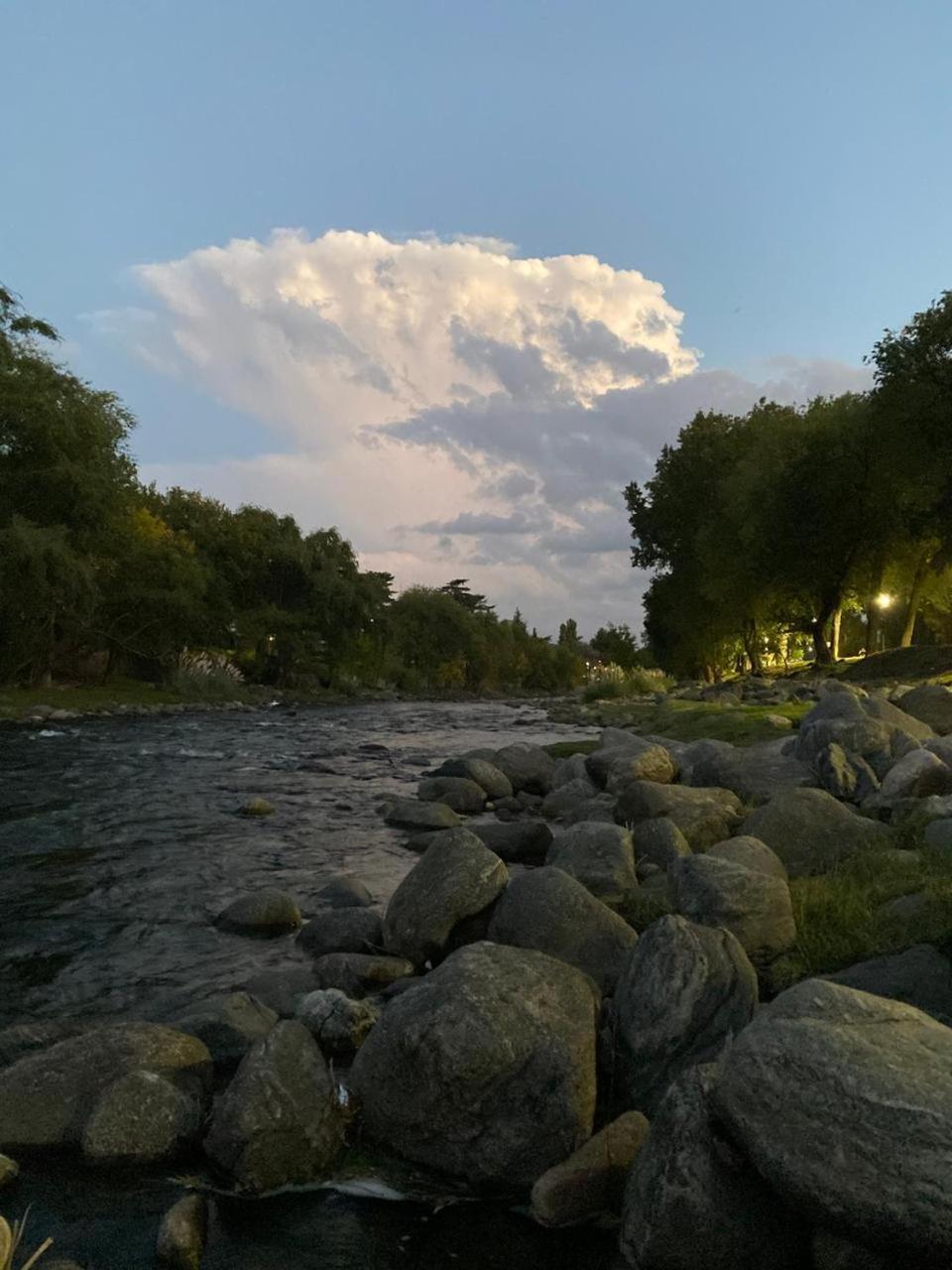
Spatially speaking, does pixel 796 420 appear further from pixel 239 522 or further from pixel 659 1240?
pixel 659 1240

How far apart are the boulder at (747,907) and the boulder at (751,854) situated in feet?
2.24

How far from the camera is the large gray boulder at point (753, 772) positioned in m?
12.3

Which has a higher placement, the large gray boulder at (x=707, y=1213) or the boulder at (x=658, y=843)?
the boulder at (x=658, y=843)

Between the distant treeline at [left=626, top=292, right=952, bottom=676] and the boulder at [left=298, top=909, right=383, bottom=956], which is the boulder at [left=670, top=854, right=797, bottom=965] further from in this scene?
the distant treeline at [left=626, top=292, right=952, bottom=676]

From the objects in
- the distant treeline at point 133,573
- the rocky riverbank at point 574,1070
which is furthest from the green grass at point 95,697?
the rocky riverbank at point 574,1070

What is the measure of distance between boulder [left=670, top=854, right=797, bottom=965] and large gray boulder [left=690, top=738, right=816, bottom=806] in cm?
485

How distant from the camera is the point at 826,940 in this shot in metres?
6.82

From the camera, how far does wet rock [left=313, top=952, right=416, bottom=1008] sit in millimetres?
7293

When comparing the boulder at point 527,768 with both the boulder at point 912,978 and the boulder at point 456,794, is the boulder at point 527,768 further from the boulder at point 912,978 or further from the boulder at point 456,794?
the boulder at point 912,978

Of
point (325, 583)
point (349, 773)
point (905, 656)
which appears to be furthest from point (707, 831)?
point (325, 583)

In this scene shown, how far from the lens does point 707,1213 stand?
395cm

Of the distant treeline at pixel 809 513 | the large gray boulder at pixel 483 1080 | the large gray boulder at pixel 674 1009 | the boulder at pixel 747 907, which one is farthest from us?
the distant treeline at pixel 809 513

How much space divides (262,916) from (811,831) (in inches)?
218

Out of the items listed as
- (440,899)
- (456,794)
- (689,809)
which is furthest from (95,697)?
(440,899)
